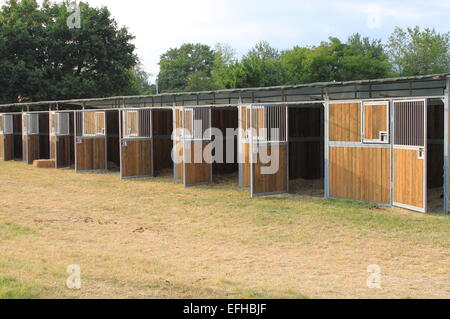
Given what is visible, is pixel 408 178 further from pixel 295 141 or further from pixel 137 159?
pixel 137 159

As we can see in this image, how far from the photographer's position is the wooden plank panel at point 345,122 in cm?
907

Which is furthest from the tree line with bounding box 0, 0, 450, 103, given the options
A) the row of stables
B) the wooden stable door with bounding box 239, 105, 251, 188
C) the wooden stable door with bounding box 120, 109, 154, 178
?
the wooden stable door with bounding box 239, 105, 251, 188

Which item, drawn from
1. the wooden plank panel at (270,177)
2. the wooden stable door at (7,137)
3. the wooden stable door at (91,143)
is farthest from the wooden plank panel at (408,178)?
the wooden stable door at (7,137)

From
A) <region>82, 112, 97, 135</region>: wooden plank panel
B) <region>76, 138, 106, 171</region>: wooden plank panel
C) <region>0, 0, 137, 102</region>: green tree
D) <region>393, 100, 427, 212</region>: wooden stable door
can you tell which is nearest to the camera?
<region>393, 100, 427, 212</region>: wooden stable door

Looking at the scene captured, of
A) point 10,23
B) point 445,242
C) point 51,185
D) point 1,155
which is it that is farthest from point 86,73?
point 445,242

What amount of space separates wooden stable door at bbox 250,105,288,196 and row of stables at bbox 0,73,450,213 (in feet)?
0.06

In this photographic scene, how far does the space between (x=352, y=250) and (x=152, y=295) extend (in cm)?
263

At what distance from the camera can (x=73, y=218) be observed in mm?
7988

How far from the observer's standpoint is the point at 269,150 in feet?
33.6

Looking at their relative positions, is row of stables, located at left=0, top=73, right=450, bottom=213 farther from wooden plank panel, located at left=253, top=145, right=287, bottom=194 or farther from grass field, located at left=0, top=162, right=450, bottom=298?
grass field, located at left=0, top=162, right=450, bottom=298

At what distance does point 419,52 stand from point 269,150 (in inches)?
1645

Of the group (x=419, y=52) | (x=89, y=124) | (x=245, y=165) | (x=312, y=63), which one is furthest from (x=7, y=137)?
(x=419, y=52)

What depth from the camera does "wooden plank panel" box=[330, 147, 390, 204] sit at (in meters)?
8.73
